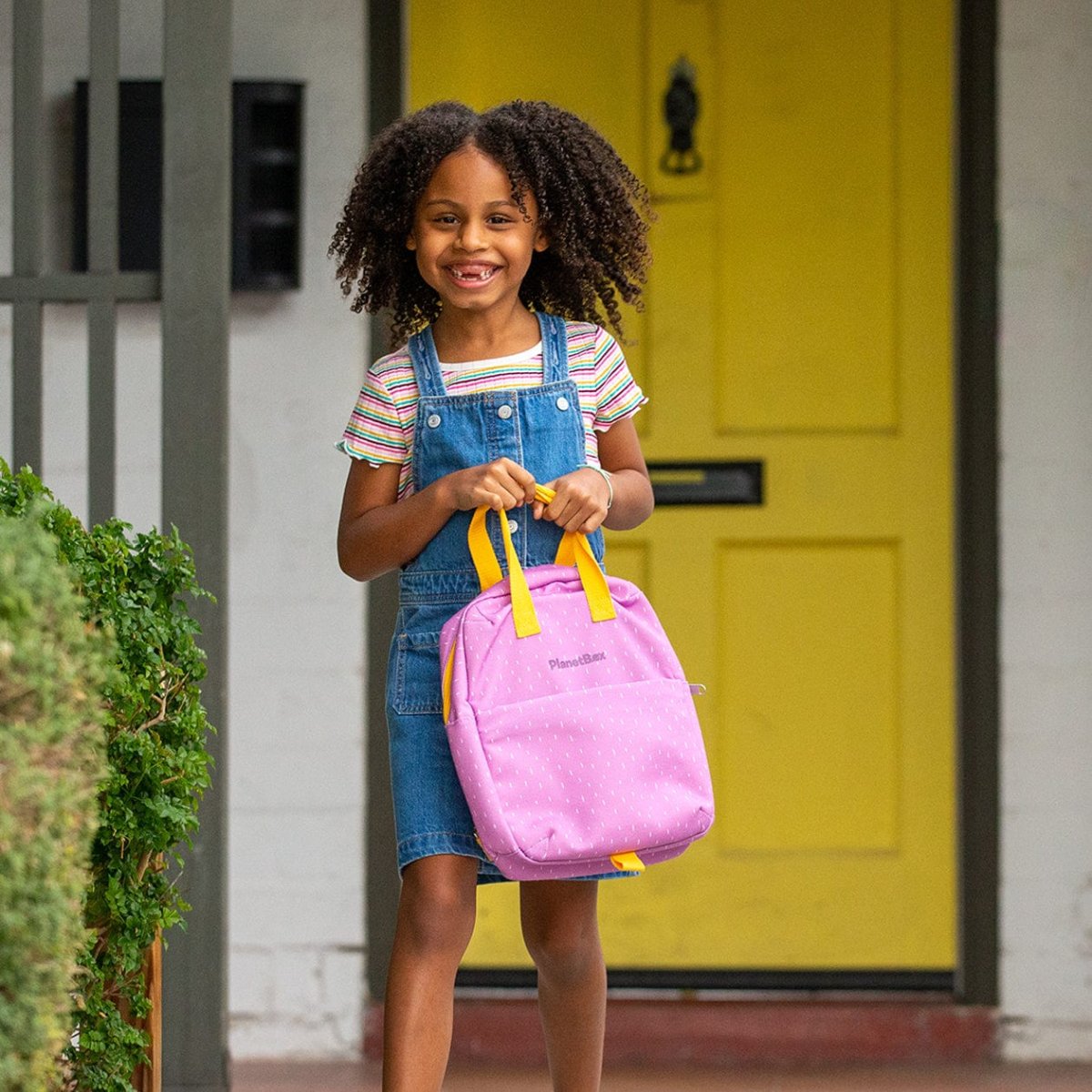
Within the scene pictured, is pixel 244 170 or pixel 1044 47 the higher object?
pixel 1044 47

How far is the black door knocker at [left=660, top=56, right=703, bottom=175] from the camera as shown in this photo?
3.98 metres

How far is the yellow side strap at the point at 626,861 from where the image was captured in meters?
2.33

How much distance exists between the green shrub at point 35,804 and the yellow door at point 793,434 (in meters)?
2.35

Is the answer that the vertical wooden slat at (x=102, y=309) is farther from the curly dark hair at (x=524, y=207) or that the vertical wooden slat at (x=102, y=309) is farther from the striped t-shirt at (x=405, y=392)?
the striped t-shirt at (x=405, y=392)

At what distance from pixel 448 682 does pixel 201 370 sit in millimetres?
909

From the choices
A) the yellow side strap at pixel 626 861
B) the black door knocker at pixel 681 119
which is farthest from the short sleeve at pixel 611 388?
the black door knocker at pixel 681 119

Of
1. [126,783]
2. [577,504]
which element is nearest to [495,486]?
[577,504]

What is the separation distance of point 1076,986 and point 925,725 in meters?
0.67

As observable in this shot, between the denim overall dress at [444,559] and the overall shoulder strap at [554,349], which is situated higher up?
the overall shoulder strap at [554,349]

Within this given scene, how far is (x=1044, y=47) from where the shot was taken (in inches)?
153

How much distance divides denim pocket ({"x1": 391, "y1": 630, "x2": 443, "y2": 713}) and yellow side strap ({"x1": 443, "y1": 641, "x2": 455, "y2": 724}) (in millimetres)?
85

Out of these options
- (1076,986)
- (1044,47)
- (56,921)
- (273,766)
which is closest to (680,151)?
(1044,47)

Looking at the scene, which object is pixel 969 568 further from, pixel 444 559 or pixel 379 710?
pixel 444 559

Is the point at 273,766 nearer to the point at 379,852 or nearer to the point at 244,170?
the point at 379,852
